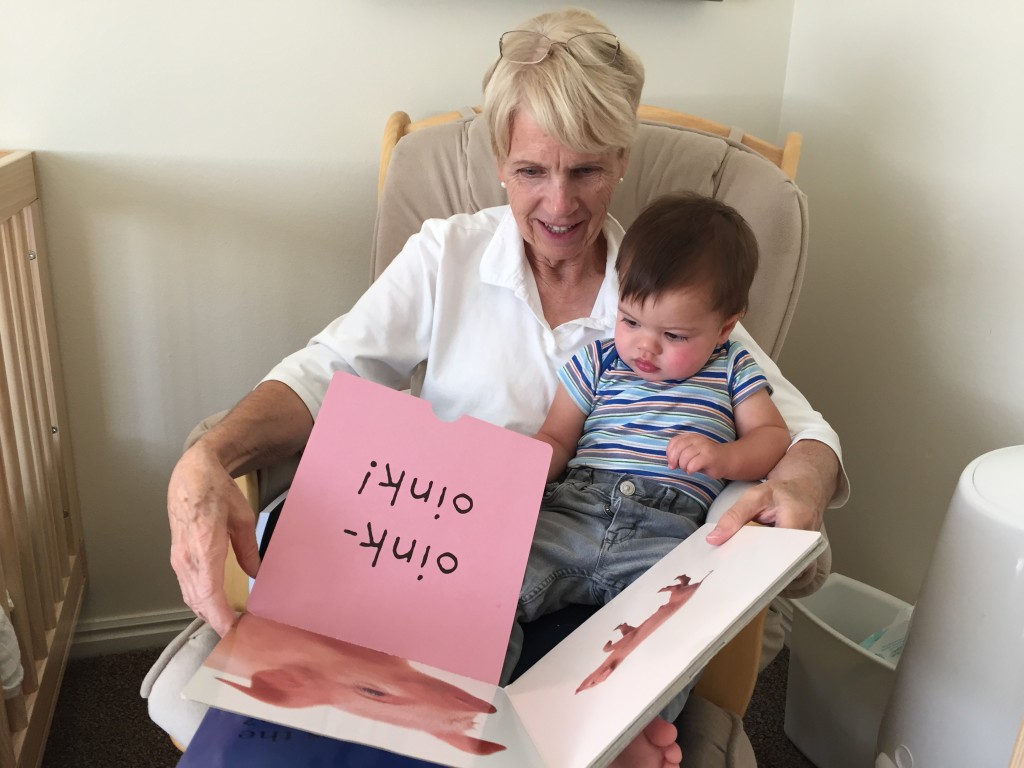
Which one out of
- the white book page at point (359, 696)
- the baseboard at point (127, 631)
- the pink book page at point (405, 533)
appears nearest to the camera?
the white book page at point (359, 696)

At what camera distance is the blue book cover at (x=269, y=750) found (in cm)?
74

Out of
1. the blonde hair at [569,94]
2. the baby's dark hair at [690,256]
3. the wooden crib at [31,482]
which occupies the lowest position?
the wooden crib at [31,482]

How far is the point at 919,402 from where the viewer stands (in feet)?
5.08

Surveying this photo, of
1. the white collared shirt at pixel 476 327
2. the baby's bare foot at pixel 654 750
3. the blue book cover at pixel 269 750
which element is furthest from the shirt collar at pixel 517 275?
the blue book cover at pixel 269 750

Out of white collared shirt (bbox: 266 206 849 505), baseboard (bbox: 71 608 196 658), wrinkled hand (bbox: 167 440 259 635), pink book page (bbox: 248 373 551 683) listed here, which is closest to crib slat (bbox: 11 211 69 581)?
baseboard (bbox: 71 608 196 658)

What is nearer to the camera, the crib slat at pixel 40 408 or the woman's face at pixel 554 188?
the woman's face at pixel 554 188

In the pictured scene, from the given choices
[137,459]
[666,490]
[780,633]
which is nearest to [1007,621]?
[780,633]

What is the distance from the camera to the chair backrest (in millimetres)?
1383

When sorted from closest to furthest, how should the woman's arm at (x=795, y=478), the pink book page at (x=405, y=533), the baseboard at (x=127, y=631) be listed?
the pink book page at (x=405, y=533), the woman's arm at (x=795, y=478), the baseboard at (x=127, y=631)

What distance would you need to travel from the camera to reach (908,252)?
60.8 inches

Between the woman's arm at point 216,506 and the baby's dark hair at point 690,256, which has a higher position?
the baby's dark hair at point 690,256

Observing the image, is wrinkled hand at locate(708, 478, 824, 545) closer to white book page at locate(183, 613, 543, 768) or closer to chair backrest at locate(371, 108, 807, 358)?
white book page at locate(183, 613, 543, 768)

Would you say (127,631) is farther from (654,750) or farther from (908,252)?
(908,252)

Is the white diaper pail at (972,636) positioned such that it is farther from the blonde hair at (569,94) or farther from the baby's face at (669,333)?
the blonde hair at (569,94)
